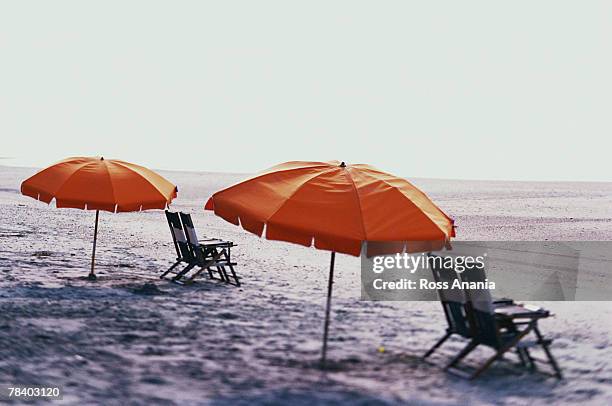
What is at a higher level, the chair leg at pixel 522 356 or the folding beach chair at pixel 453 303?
the folding beach chair at pixel 453 303

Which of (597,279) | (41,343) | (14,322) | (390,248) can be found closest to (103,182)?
(14,322)

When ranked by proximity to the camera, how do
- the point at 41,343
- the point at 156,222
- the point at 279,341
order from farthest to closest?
the point at 156,222 → the point at 279,341 → the point at 41,343

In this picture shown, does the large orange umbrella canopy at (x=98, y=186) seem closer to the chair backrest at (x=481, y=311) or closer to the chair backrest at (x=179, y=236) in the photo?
the chair backrest at (x=179, y=236)

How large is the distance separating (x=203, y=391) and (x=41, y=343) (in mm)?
2184

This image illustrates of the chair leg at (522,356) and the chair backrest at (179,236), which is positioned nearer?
the chair leg at (522,356)

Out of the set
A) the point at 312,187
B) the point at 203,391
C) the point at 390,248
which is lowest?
the point at 203,391

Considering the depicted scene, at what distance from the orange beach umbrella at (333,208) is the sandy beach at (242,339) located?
877 millimetres

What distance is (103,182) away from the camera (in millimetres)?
11203

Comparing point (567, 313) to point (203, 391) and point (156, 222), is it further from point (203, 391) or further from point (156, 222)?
point (156, 222)

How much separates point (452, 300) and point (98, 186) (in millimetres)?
5653

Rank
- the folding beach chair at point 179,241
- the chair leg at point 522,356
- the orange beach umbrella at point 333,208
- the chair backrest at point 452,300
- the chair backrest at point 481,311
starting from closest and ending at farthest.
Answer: the orange beach umbrella at point 333,208 → the chair backrest at point 481,311 → the chair backrest at point 452,300 → the chair leg at point 522,356 → the folding beach chair at point 179,241

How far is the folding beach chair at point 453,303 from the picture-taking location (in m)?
7.41

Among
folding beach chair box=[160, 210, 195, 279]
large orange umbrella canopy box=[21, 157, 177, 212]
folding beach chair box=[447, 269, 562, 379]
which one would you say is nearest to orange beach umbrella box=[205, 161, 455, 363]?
folding beach chair box=[447, 269, 562, 379]

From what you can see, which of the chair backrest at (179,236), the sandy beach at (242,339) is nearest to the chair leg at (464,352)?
the sandy beach at (242,339)
